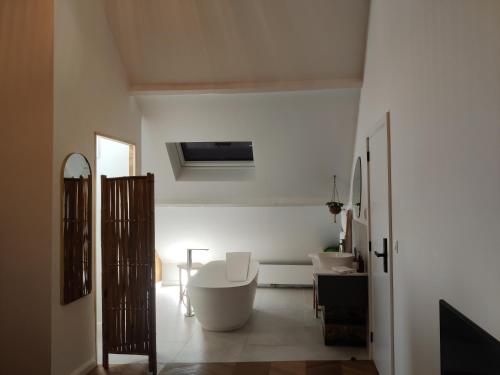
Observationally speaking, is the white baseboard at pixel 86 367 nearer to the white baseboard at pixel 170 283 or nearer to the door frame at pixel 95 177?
the door frame at pixel 95 177

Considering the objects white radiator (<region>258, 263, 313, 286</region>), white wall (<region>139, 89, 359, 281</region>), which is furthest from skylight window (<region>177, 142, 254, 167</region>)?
white radiator (<region>258, 263, 313, 286</region>)

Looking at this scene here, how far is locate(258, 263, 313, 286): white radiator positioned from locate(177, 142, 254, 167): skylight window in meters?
1.89

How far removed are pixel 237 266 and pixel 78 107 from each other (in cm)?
317

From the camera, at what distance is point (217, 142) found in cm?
537

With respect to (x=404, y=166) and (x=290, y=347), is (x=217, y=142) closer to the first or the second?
(x=290, y=347)

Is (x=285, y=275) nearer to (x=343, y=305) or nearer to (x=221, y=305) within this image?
(x=221, y=305)

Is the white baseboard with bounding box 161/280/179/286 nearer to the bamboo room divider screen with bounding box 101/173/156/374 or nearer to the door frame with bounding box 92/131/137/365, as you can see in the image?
the door frame with bounding box 92/131/137/365

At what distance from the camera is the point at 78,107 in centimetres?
331

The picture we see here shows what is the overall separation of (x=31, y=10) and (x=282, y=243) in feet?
15.3

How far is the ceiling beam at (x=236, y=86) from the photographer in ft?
13.4

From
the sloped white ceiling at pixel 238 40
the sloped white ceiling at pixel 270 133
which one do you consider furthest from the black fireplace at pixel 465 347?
the sloped white ceiling at pixel 270 133

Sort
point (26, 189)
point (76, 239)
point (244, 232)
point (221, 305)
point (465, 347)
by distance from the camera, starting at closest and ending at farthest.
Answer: point (465, 347), point (26, 189), point (76, 239), point (221, 305), point (244, 232)

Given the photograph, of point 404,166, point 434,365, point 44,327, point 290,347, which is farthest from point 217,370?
point 404,166

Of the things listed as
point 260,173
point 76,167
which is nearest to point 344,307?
point 260,173
